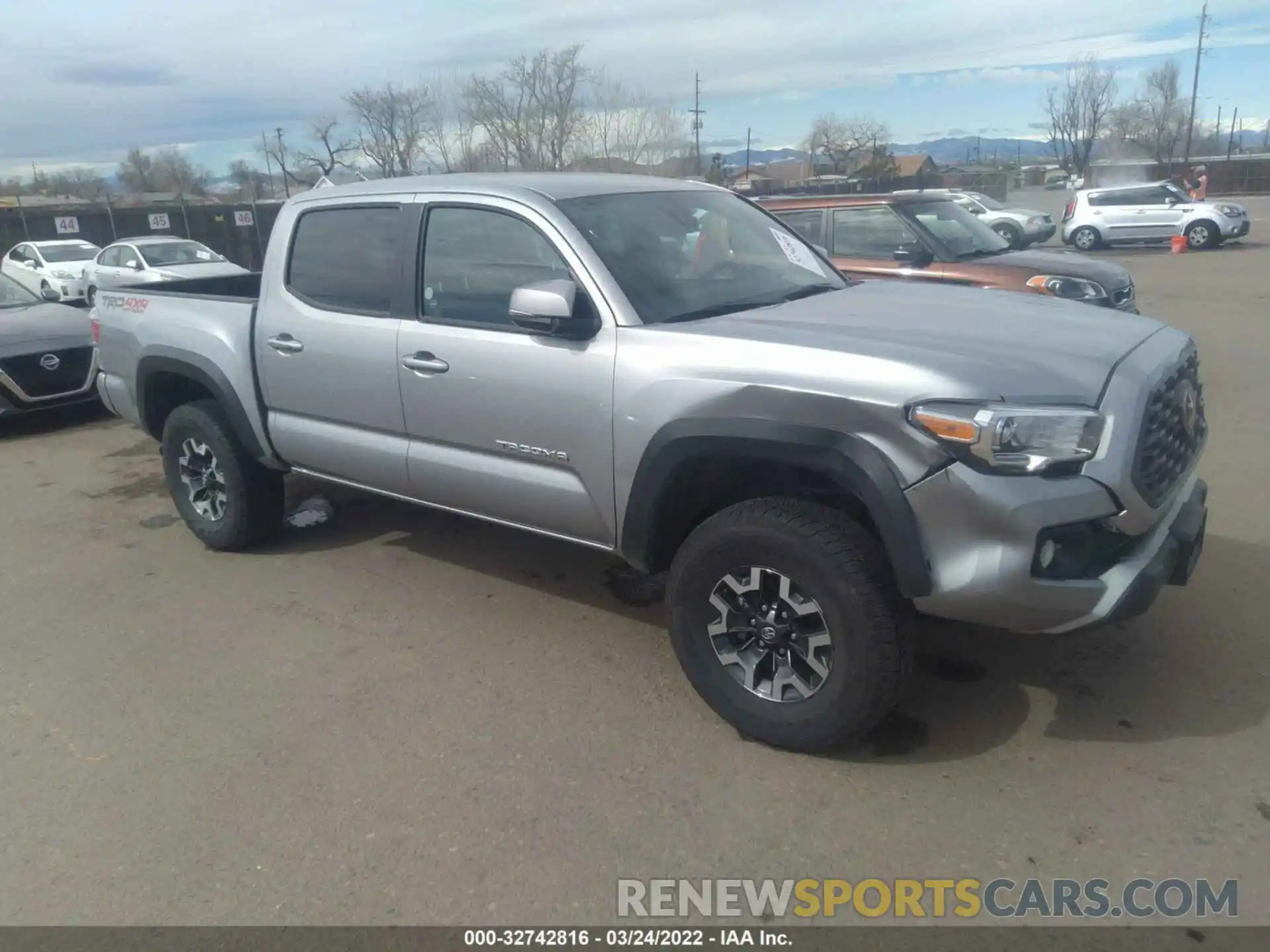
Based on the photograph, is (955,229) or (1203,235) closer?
(955,229)

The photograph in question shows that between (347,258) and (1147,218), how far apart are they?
76.5 feet

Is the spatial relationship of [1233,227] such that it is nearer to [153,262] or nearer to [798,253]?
[798,253]

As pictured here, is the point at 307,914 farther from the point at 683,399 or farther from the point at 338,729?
the point at 683,399

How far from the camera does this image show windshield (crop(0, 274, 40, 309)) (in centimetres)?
941

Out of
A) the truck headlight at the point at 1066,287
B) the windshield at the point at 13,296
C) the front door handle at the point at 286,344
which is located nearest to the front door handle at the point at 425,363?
the front door handle at the point at 286,344

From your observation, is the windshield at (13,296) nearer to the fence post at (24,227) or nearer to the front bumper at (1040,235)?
the fence post at (24,227)

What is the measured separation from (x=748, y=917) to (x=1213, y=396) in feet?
22.8

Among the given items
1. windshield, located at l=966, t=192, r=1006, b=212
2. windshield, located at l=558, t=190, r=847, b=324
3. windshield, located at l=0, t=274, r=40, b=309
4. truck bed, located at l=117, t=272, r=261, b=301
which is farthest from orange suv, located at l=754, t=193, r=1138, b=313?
windshield, located at l=966, t=192, r=1006, b=212

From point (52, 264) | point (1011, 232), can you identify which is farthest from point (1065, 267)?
point (52, 264)

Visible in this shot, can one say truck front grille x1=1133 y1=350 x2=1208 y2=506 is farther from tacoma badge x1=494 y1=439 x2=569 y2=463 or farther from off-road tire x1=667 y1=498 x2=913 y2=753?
tacoma badge x1=494 y1=439 x2=569 y2=463

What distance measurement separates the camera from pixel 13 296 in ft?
31.5

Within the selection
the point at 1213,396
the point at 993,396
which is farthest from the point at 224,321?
the point at 1213,396

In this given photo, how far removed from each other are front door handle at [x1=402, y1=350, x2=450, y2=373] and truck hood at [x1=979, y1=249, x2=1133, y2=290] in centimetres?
552

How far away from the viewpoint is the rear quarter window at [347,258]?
435 cm
